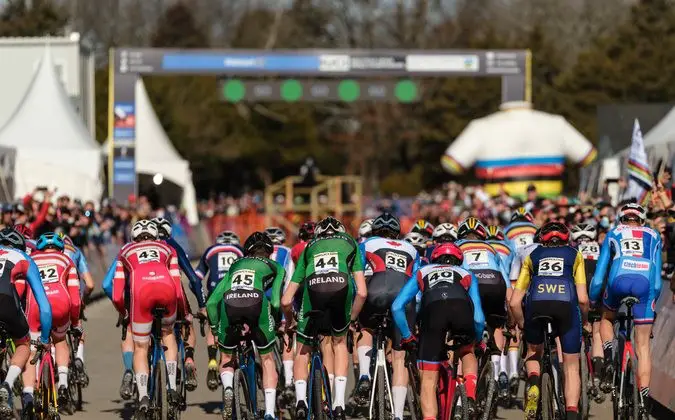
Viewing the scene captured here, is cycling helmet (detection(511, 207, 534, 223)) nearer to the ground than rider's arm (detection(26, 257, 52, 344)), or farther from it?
farther from it

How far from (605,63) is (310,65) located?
98.9ft

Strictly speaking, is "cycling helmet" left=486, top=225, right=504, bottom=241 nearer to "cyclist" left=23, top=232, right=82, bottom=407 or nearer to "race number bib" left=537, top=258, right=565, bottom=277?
"race number bib" left=537, top=258, right=565, bottom=277

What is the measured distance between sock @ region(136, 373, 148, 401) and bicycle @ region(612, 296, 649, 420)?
3.53 metres

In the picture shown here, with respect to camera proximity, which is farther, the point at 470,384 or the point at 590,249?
the point at 590,249

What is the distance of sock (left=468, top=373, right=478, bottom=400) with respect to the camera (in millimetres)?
11641

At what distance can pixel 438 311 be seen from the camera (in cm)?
1112

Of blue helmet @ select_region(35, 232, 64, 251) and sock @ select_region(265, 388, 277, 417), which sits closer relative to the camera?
sock @ select_region(265, 388, 277, 417)

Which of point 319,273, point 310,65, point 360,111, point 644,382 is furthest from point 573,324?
point 360,111

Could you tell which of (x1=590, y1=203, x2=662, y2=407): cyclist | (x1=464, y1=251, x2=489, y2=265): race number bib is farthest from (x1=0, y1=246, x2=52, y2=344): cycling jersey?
(x1=590, y1=203, x2=662, y2=407): cyclist

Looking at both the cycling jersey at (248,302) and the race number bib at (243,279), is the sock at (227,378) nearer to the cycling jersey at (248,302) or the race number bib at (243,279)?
the cycling jersey at (248,302)

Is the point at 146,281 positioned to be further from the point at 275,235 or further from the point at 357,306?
the point at 275,235

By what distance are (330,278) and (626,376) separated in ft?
7.43

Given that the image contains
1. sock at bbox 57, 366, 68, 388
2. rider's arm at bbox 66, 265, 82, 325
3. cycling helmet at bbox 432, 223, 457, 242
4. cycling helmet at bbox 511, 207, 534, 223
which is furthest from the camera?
cycling helmet at bbox 511, 207, 534, 223

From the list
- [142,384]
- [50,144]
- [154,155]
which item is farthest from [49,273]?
[154,155]
